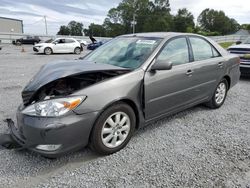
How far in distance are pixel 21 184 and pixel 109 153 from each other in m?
1.05

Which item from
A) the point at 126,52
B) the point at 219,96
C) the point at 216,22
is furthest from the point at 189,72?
the point at 216,22

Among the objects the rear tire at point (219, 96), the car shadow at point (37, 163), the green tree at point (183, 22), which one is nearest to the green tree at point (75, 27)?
the green tree at point (183, 22)

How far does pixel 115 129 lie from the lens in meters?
2.90

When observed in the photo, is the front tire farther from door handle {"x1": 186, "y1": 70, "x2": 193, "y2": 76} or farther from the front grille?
door handle {"x1": 186, "y1": 70, "x2": 193, "y2": 76}

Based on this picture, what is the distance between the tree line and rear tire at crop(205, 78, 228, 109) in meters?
70.0

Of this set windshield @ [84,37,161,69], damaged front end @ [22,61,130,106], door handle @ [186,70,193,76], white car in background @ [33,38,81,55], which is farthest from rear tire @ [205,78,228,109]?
white car in background @ [33,38,81,55]

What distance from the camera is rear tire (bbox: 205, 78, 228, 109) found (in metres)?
4.54

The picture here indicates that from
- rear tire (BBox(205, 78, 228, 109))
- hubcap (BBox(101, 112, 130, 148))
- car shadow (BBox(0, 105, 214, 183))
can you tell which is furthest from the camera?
rear tire (BBox(205, 78, 228, 109))

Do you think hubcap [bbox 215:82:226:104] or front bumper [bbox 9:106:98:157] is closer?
front bumper [bbox 9:106:98:157]

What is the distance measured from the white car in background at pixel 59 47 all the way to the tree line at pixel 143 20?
186 feet

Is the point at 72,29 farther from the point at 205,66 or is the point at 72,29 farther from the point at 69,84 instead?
the point at 69,84

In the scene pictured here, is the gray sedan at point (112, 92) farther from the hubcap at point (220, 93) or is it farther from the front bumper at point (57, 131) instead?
the hubcap at point (220, 93)

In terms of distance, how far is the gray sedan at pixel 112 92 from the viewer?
97.5 inches

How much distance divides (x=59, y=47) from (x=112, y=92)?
55.0 feet
